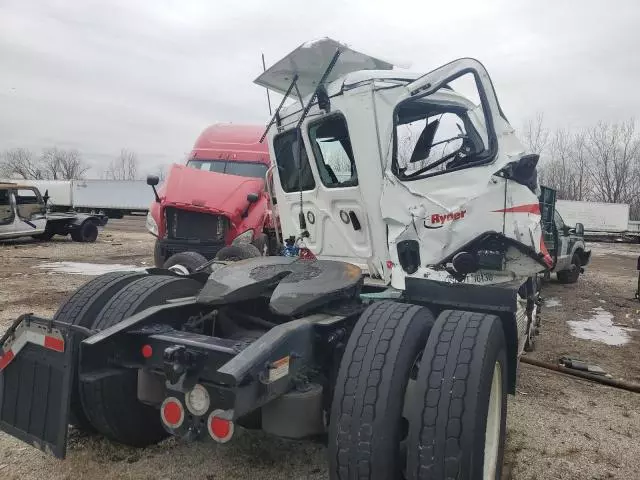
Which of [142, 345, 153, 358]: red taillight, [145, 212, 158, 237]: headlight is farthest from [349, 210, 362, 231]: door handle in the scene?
[145, 212, 158, 237]: headlight

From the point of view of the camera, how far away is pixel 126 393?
119 inches

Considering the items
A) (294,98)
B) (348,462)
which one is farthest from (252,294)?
(294,98)

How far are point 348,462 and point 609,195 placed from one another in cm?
4875

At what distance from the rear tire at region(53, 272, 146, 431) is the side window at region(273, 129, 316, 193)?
189cm

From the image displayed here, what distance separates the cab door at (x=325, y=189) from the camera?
4570 mm

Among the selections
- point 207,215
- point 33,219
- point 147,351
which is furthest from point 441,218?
point 33,219

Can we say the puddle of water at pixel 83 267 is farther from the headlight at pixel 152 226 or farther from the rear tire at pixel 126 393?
the rear tire at pixel 126 393

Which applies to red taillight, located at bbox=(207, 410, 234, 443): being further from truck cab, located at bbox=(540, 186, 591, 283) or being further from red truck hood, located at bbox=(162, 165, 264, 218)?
truck cab, located at bbox=(540, 186, 591, 283)

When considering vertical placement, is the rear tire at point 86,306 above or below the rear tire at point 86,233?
above

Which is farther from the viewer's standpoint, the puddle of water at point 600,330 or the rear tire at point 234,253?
the puddle of water at point 600,330

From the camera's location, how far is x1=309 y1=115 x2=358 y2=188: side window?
4.55m

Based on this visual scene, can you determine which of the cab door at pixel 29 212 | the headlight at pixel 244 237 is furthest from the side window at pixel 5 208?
the headlight at pixel 244 237

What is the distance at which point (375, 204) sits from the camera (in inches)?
171

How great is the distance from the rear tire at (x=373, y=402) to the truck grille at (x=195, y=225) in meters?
5.53
